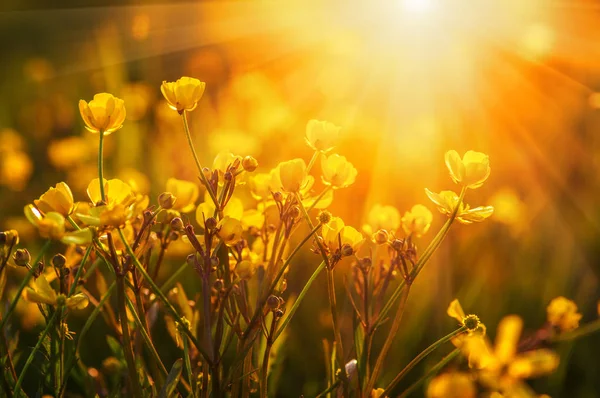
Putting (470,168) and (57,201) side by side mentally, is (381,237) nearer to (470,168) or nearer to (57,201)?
(470,168)

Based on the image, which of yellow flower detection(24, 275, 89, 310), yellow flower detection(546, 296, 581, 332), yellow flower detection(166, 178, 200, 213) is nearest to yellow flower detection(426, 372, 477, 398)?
yellow flower detection(546, 296, 581, 332)

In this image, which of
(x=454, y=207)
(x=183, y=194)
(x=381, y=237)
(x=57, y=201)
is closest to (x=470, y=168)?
(x=454, y=207)

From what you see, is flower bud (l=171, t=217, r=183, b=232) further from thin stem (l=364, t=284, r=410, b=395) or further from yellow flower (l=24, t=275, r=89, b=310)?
thin stem (l=364, t=284, r=410, b=395)

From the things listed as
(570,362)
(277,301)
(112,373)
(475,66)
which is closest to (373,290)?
(277,301)

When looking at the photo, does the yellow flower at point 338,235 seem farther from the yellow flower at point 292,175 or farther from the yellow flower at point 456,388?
the yellow flower at point 456,388

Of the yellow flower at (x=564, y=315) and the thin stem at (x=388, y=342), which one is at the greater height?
the thin stem at (x=388, y=342)

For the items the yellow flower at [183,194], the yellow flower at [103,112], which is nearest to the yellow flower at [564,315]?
the yellow flower at [183,194]

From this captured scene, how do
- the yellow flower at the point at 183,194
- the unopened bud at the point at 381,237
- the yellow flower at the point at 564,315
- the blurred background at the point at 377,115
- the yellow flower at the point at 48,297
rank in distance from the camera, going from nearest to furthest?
the yellow flower at the point at 48,297 < the unopened bud at the point at 381,237 < the yellow flower at the point at 183,194 < the yellow flower at the point at 564,315 < the blurred background at the point at 377,115

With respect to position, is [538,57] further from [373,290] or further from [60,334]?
[60,334]
